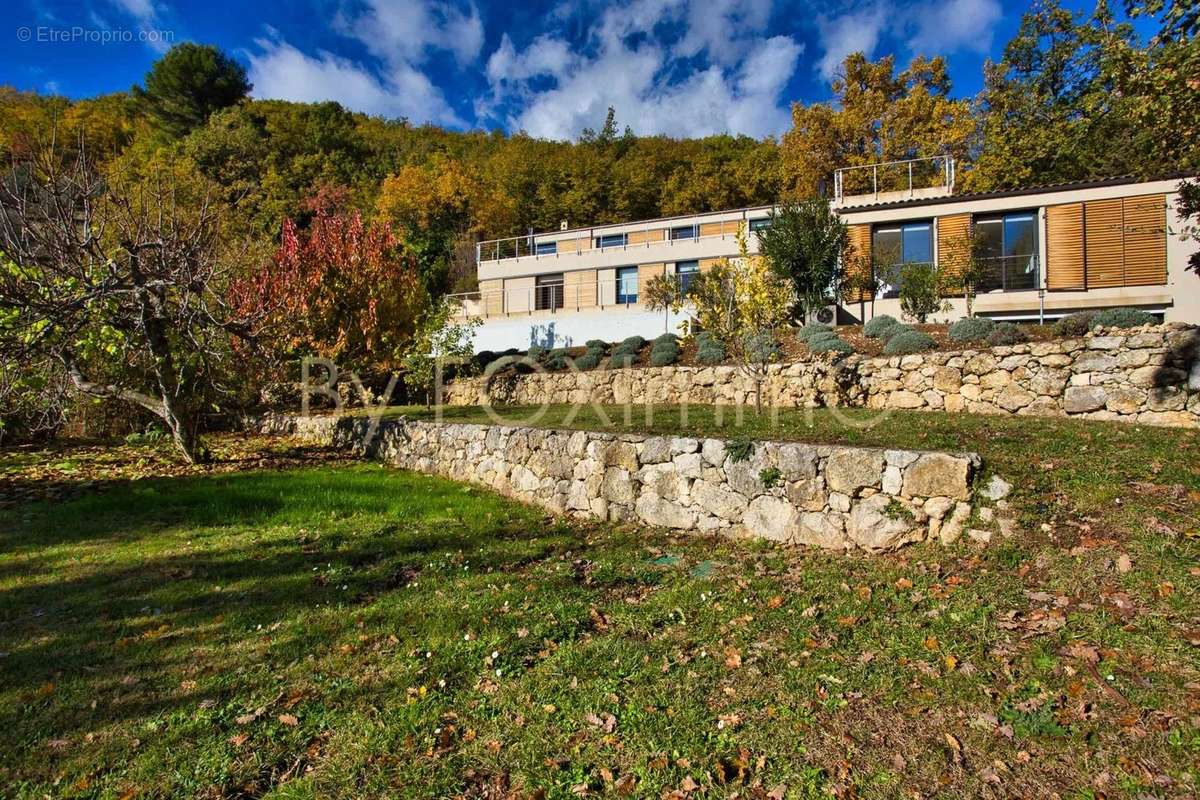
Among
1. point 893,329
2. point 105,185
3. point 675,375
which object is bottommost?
point 675,375

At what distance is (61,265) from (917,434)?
37.4 ft

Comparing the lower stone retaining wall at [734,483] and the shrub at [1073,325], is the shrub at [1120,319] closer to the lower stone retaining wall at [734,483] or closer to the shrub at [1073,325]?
the shrub at [1073,325]

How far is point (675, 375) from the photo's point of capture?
14.9 metres

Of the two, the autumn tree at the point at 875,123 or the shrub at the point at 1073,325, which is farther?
the autumn tree at the point at 875,123

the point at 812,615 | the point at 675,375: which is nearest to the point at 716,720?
the point at 812,615

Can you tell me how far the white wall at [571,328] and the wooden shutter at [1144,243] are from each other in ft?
40.8

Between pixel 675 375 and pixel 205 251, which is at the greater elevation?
pixel 205 251

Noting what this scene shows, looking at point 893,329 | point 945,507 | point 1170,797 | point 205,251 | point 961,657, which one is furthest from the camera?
point 893,329

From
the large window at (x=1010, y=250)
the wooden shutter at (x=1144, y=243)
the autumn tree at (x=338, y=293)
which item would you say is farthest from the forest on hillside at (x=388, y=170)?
the large window at (x=1010, y=250)

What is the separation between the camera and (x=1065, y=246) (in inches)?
709

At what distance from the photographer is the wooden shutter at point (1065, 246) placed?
1786cm

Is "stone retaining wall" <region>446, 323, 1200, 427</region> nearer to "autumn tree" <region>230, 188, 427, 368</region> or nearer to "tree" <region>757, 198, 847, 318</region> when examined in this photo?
"tree" <region>757, 198, 847, 318</region>

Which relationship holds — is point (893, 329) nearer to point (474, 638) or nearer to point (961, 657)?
point (961, 657)

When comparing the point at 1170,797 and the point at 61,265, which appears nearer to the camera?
the point at 1170,797
